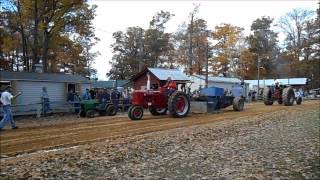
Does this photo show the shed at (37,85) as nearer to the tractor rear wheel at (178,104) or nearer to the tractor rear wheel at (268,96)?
the tractor rear wheel at (178,104)

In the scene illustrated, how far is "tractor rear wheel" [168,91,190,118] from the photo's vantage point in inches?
795

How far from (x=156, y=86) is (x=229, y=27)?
46.1 metres

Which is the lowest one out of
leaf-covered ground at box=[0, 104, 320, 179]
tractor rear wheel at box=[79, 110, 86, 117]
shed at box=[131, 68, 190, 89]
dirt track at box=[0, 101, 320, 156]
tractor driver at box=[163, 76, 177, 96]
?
leaf-covered ground at box=[0, 104, 320, 179]

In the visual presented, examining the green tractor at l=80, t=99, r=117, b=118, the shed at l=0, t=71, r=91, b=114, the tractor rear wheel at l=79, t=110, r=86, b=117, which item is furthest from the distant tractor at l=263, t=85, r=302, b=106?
the tractor rear wheel at l=79, t=110, r=86, b=117

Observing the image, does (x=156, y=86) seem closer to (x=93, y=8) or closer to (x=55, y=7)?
(x=55, y=7)

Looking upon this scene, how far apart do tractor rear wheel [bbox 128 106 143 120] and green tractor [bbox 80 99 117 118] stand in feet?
13.1

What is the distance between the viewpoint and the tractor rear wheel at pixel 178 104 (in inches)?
795

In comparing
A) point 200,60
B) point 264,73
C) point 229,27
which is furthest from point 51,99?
point 264,73

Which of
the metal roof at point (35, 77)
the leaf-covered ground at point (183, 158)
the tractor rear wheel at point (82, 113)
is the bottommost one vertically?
the leaf-covered ground at point (183, 158)

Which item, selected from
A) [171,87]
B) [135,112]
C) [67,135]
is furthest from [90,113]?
[67,135]

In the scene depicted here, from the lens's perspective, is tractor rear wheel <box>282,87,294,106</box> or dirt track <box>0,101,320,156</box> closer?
dirt track <box>0,101,320,156</box>

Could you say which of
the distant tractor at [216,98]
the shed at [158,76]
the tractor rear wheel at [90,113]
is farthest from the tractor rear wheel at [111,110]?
the shed at [158,76]

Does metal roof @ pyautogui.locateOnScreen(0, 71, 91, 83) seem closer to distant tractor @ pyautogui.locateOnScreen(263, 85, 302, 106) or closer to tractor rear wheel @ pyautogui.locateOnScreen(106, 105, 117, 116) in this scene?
tractor rear wheel @ pyautogui.locateOnScreen(106, 105, 117, 116)

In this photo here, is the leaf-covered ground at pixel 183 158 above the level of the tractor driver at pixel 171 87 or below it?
below
